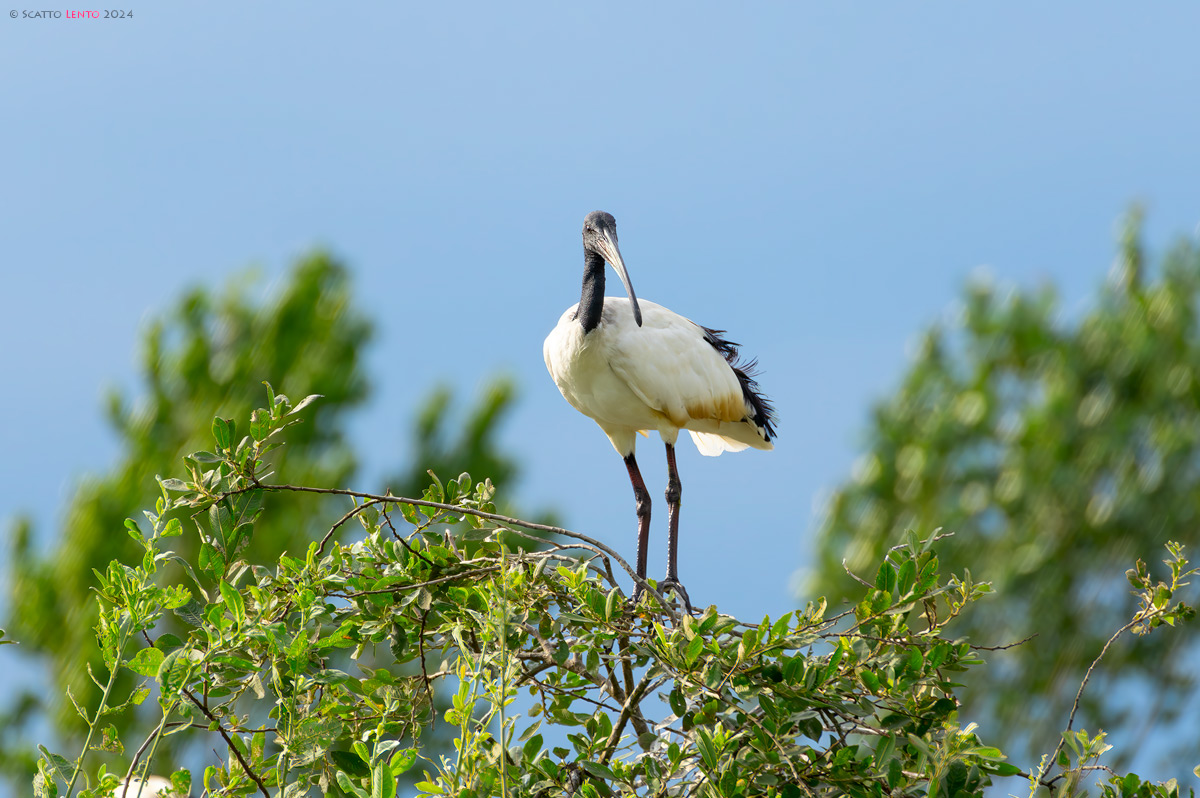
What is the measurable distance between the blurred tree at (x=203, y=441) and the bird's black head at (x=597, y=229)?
7.67 m

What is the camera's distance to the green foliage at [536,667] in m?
2.22

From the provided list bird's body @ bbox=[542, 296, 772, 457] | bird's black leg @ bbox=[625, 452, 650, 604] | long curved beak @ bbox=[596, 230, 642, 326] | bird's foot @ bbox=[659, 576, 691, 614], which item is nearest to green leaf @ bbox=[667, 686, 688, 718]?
bird's foot @ bbox=[659, 576, 691, 614]

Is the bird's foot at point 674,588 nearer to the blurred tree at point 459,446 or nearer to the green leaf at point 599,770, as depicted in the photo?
the green leaf at point 599,770

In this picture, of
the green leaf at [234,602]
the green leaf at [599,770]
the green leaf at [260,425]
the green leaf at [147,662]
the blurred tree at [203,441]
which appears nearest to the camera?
the green leaf at [147,662]

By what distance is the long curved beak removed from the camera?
15.4 feet

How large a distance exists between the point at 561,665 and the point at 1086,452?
1192cm

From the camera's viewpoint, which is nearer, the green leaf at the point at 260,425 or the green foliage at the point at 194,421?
the green leaf at the point at 260,425

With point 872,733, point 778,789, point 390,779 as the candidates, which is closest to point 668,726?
point 778,789

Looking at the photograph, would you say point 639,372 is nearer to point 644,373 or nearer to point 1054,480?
point 644,373

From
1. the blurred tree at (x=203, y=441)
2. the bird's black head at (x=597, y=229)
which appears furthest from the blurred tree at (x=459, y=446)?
the bird's black head at (x=597, y=229)

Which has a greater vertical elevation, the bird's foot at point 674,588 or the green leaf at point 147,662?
the bird's foot at point 674,588

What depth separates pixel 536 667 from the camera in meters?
2.81

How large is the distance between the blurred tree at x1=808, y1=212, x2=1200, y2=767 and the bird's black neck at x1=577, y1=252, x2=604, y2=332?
8407 mm

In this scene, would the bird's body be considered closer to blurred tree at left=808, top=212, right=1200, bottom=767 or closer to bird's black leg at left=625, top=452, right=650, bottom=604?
bird's black leg at left=625, top=452, right=650, bottom=604
